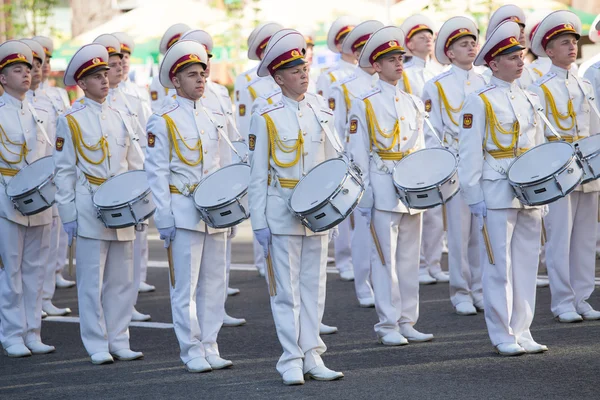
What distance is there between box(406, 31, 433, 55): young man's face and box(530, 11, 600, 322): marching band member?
213 centimetres

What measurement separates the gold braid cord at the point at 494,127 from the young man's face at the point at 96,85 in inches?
108

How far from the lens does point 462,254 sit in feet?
33.4

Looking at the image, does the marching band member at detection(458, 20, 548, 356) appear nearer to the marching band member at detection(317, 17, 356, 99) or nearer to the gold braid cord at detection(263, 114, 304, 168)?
the gold braid cord at detection(263, 114, 304, 168)

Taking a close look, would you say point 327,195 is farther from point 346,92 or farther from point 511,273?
point 346,92

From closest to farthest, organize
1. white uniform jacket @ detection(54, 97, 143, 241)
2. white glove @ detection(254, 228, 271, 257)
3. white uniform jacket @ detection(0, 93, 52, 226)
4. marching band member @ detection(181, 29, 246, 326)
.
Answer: white glove @ detection(254, 228, 271, 257), white uniform jacket @ detection(54, 97, 143, 241), white uniform jacket @ detection(0, 93, 52, 226), marching band member @ detection(181, 29, 246, 326)

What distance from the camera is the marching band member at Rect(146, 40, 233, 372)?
26.9 feet

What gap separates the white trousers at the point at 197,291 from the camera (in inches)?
324

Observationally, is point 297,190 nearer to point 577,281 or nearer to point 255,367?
point 255,367

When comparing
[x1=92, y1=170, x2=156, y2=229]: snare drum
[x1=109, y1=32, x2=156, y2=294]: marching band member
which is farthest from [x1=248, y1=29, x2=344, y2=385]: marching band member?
[x1=109, y1=32, x2=156, y2=294]: marching band member

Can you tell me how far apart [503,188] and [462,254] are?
206cm

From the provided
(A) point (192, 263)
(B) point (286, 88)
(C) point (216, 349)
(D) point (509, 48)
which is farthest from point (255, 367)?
(D) point (509, 48)

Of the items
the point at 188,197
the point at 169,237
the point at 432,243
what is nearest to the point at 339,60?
the point at 432,243

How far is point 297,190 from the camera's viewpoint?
7.55m

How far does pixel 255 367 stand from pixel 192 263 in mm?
840
